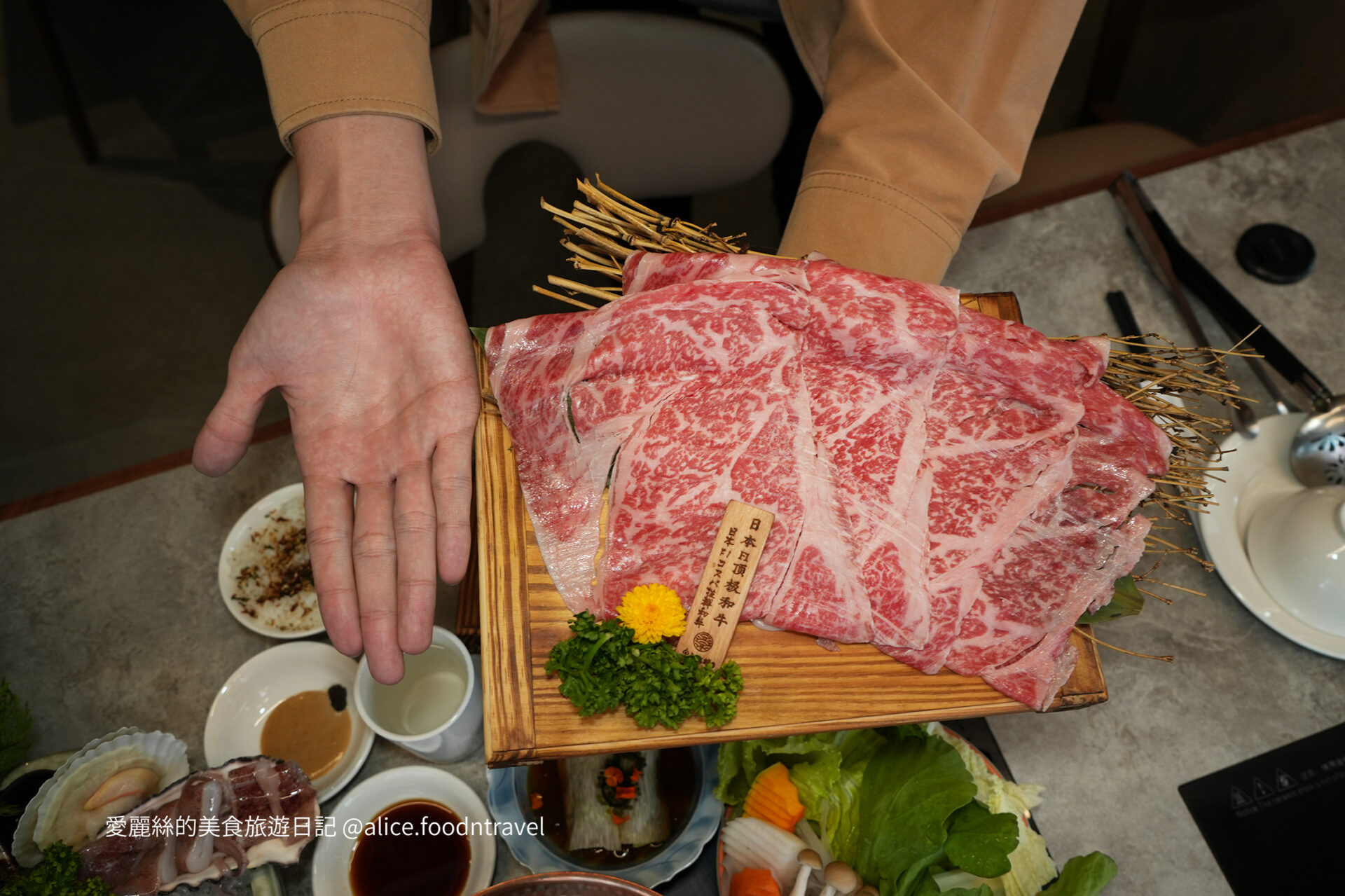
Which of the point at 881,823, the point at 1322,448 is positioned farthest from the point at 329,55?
the point at 1322,448

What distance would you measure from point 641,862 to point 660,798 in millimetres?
101

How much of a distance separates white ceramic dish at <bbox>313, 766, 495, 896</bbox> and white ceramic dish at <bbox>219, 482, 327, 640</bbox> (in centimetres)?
31

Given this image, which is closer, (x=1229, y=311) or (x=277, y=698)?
(x=277, y=698)

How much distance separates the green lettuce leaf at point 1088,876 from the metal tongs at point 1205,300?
889 millimetres

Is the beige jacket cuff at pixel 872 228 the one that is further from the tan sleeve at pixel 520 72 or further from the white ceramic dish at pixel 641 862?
the white ceramic dish at pixel 641 862

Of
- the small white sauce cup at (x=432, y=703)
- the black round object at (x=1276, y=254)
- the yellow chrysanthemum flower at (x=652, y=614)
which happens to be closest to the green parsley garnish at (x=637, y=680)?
the yellow chrysanthemum flower at (x=652, y=614)

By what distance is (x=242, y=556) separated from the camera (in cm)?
159

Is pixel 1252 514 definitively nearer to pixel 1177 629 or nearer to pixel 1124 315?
pixel 1177 629

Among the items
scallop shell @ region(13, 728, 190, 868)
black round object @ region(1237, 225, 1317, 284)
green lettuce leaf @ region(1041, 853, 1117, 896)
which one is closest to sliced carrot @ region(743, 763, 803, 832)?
green lettuce leaf @ region(1041, 853, 1117, 896)

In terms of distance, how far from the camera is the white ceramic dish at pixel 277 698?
141 centimetres

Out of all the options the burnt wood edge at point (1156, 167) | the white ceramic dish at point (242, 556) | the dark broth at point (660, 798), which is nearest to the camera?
the dark broth at point (660, 798)

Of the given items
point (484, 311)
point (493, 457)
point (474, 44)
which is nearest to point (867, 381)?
point (493, 457)

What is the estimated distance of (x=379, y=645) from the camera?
1.26 meters

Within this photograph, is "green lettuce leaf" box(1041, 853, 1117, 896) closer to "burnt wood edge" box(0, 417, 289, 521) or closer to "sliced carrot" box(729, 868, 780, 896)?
"sliced carrot" box(729, 868, 780, 896)
